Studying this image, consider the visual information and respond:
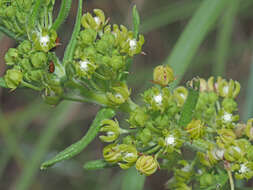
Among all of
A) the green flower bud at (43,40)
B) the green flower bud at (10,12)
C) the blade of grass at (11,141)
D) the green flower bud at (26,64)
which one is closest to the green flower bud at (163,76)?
the green flower bud at (43,40)

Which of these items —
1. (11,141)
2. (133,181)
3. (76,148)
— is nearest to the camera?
(76,148)

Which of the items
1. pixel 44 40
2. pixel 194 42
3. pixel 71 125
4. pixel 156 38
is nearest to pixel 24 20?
pixel 44 40

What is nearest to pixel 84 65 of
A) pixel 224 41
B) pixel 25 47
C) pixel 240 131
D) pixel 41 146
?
pixel 25 47

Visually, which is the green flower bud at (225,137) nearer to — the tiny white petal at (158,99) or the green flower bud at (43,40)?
the tiny white petal at (158,99)

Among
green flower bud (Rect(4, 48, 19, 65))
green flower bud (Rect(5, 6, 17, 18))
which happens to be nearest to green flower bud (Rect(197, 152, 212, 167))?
green flower bud (Rect(4, 48, 19, 65))

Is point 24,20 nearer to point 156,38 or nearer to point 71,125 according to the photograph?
point 71,125

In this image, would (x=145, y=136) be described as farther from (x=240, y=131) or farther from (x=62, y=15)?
(x=62, y=15)

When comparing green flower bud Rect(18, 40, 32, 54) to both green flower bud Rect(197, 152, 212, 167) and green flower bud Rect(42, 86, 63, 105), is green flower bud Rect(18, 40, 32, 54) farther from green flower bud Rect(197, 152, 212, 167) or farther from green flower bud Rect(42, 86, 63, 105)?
green flower bud Rect(197, 152, 212, 167)
